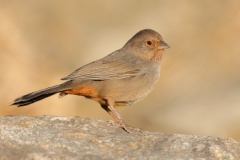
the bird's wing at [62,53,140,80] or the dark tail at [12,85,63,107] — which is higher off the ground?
the bird's wing at [62,53,140,80]

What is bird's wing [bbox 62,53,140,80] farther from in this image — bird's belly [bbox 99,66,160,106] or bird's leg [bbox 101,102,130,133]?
bird's leg [bbox 101,102,130,133]

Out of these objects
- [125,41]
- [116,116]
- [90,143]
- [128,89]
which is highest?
[125,41]

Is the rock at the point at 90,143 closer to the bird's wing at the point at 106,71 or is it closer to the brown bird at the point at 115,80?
the brown bird at the point at 115,80

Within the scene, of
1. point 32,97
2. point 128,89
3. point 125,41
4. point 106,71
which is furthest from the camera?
point 125,41

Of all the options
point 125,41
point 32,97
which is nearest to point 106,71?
point 32,97

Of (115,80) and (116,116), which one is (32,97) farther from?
(115,80)

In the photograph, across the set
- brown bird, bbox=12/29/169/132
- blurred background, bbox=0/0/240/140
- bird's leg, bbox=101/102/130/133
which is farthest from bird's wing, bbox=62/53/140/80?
blurred background, bbox=0/0/240/140
